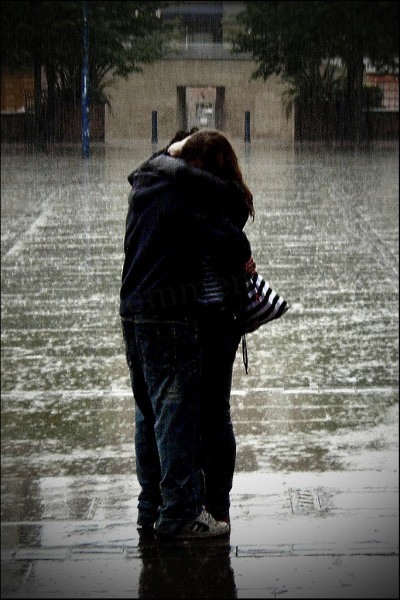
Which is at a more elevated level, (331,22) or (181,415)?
(331,22)

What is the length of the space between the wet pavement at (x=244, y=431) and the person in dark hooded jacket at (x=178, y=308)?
0.67 ft

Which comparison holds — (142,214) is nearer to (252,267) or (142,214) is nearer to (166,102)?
(252,267)

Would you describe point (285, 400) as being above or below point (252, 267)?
below

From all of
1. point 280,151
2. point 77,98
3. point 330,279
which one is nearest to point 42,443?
point 330,279

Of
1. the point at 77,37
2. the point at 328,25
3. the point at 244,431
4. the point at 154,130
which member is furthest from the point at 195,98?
the point at 244,431

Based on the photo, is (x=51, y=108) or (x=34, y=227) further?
(x=51, y=108)

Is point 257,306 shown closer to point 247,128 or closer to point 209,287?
point 209,287

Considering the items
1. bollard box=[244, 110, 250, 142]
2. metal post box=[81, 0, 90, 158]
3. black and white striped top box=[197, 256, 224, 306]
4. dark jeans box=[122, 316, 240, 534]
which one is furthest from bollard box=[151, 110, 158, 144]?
black and white striped top box=[197, 256, 224, 306]

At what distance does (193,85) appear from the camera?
119ft

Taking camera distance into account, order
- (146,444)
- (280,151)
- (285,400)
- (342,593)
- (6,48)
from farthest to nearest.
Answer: (280,151) → (6,48) → (285,400) → (146,444) → (342,593)

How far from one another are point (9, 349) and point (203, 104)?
36.0m

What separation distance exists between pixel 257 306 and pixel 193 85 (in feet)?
109

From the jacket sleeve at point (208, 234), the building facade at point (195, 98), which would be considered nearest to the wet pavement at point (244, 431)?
the jacket sleeve at point (208, 234)

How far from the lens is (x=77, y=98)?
35.4 metres
